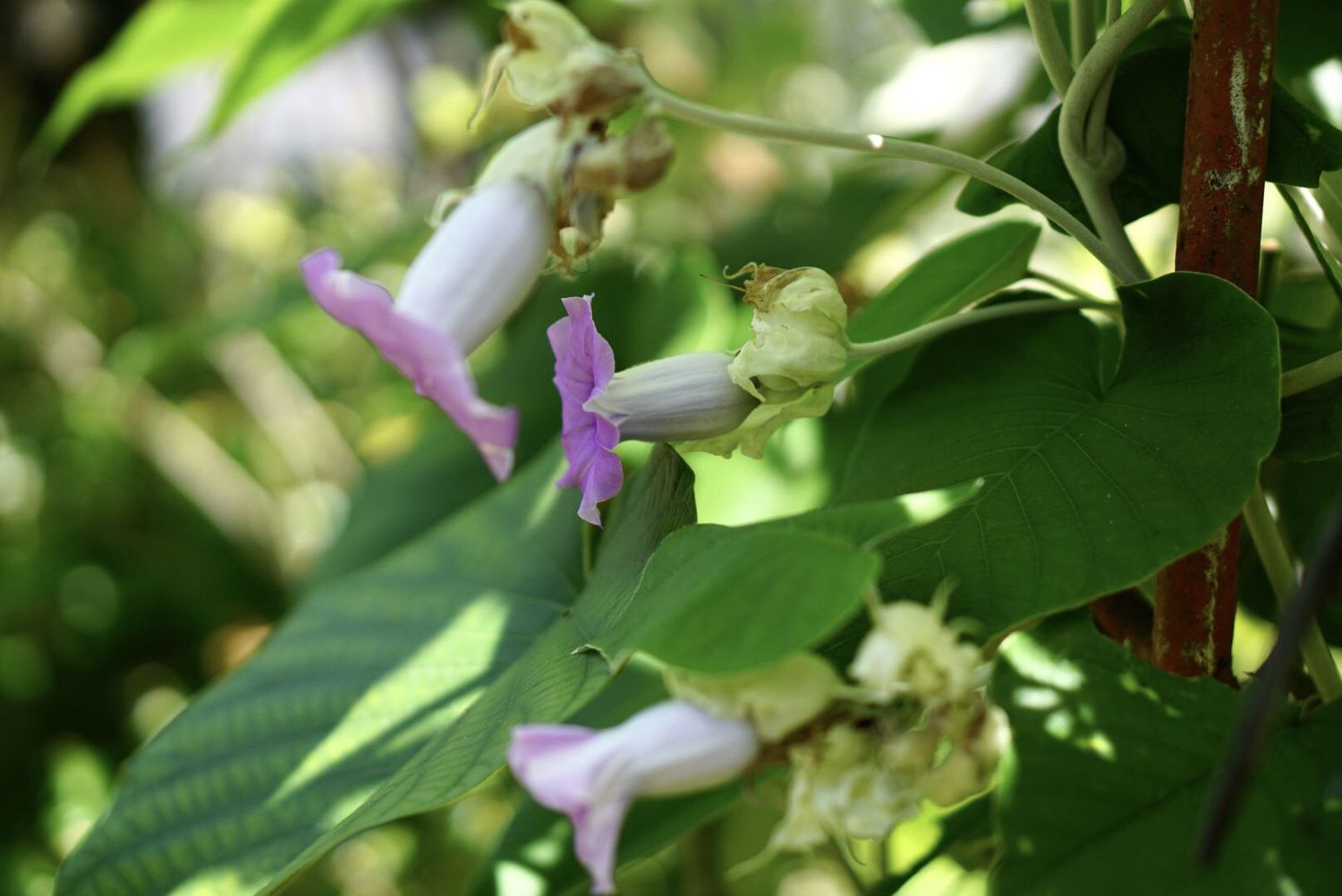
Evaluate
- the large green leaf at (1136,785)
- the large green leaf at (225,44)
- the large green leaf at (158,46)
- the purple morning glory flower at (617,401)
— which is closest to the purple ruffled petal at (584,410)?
the purple morning glory flower at (617,401)

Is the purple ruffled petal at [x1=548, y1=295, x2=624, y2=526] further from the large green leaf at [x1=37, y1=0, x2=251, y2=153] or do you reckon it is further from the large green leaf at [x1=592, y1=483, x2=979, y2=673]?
the large green leaf at [x1=37, y1=0, x2=251, y2=153]

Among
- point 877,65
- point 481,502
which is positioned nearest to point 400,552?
point 481,502

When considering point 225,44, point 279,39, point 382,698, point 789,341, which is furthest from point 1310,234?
point 225,44

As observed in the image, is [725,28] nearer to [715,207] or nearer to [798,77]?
[798,77]

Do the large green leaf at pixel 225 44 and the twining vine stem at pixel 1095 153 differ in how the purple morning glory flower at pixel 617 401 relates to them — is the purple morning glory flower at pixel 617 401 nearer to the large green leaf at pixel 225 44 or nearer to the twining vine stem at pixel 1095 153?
the twining vine stem at pixel 1095 153

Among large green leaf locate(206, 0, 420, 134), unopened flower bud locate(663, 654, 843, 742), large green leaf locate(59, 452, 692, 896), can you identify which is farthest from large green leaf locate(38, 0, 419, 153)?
unopened flower bud locate(663, 654, 843, 742)

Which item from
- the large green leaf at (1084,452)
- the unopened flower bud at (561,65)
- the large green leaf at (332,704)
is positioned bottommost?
the large green leaf at (332,704)
